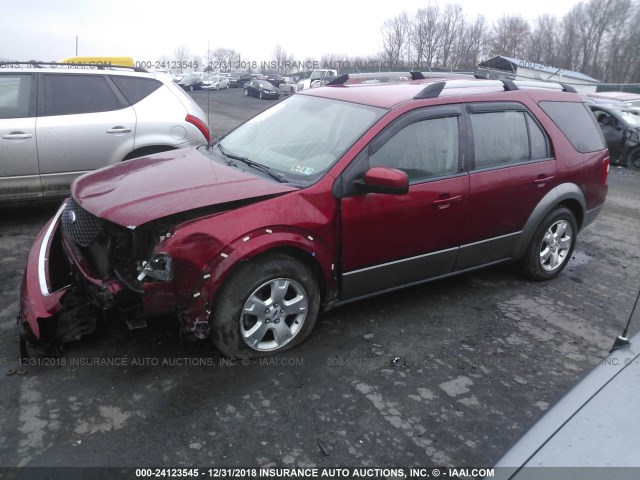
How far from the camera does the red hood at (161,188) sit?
122 inches

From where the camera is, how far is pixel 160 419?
113 inches

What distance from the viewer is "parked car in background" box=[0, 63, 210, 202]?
18.2 ft

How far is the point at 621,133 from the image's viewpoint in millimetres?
12891

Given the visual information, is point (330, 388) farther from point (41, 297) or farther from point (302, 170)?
point (41, 297)

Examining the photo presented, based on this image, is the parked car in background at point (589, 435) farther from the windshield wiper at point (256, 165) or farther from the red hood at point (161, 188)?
the windshield wiper at point (256, 165)

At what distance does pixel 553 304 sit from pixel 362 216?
2110mm

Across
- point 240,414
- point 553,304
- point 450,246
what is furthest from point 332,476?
point 553,304

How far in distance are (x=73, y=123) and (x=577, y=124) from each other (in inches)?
203

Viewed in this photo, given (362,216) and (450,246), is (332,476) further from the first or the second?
(450,246)

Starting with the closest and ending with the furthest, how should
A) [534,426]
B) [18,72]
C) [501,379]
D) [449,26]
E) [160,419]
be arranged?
[534,426], [160,419], [501,379], [18,72], [449,26]

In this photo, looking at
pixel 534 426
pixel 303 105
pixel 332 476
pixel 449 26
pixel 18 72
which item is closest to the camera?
pixel 534 426

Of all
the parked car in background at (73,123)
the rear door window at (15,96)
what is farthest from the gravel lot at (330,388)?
the rear door window at (15,96)

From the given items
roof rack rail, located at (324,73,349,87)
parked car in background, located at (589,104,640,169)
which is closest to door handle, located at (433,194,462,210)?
roof rack rail, located at (324,73,349,87)

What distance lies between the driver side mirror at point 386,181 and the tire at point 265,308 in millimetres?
699
